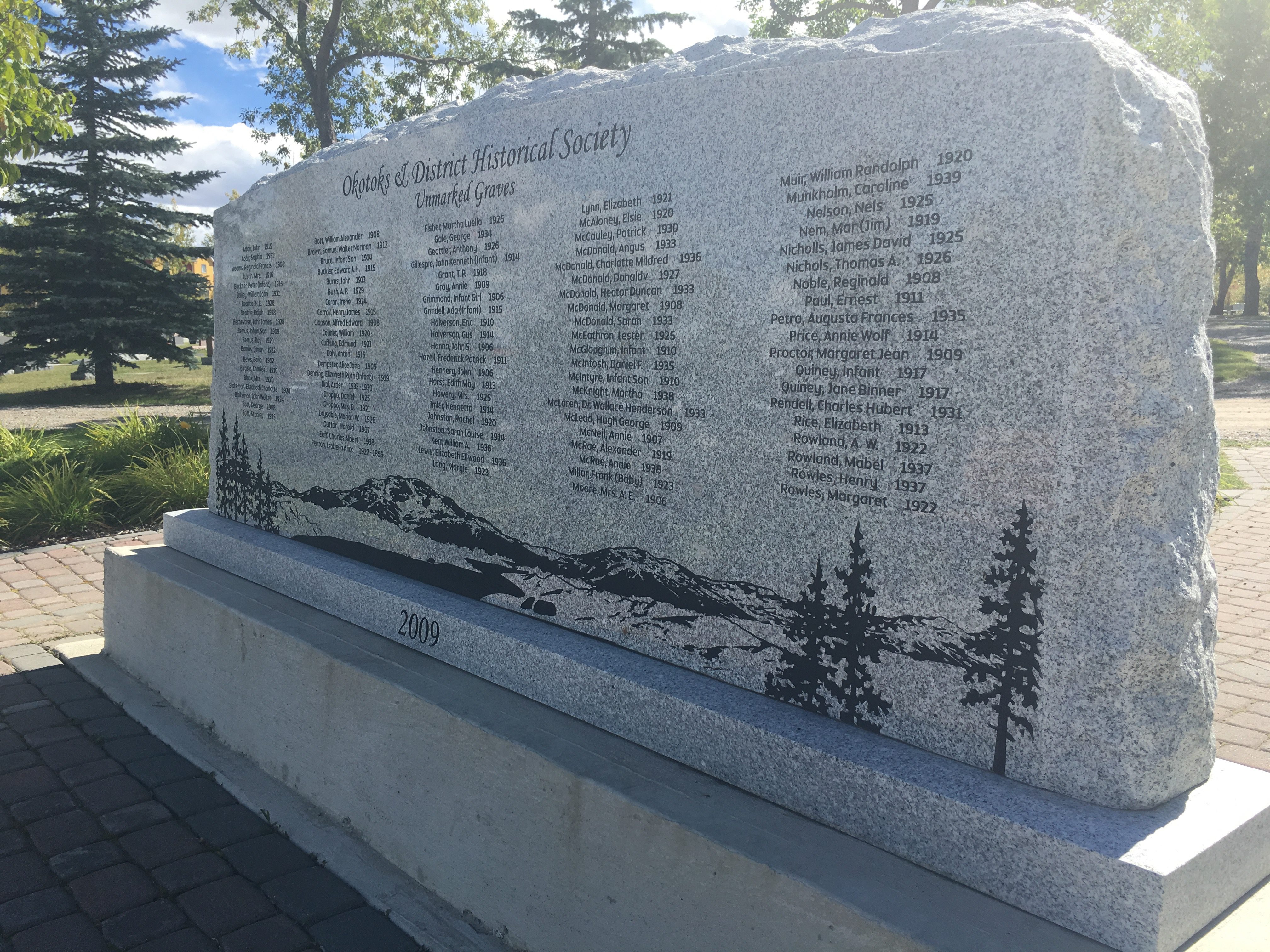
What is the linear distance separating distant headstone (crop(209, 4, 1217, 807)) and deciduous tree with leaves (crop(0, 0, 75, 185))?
5249mm

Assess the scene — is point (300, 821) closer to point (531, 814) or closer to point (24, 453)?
point (531, 814)

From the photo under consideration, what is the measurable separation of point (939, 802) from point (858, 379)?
1.21 metres

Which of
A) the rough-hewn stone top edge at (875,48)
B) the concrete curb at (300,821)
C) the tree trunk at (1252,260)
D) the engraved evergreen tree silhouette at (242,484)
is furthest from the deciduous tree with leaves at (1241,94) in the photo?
the concrete curb at (300,821)

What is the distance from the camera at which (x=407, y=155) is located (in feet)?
14.2

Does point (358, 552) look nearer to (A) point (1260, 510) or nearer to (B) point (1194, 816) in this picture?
(B) point (1194, 816)

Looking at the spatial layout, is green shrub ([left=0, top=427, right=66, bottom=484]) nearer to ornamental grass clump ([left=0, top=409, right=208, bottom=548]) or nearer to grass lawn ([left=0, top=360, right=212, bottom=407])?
ornamental grass clump ([left=0, top=409, right=208, bottom=548])

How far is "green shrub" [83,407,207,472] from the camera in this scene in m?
10.2

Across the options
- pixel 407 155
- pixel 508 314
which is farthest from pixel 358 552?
pixel 407 155

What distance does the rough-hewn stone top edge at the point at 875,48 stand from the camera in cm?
238

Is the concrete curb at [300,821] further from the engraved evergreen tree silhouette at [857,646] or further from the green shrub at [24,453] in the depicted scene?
the green shrub at [24,453]

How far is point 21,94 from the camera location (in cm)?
749

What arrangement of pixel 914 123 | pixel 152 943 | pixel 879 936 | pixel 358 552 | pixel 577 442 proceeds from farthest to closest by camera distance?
pixel 358 552
pixel 577 442
pixel 152 943
pixel 914 123
pixel 879 936

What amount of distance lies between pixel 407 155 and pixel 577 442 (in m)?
1.85

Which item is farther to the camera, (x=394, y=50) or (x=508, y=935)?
(x=394, y=50)
